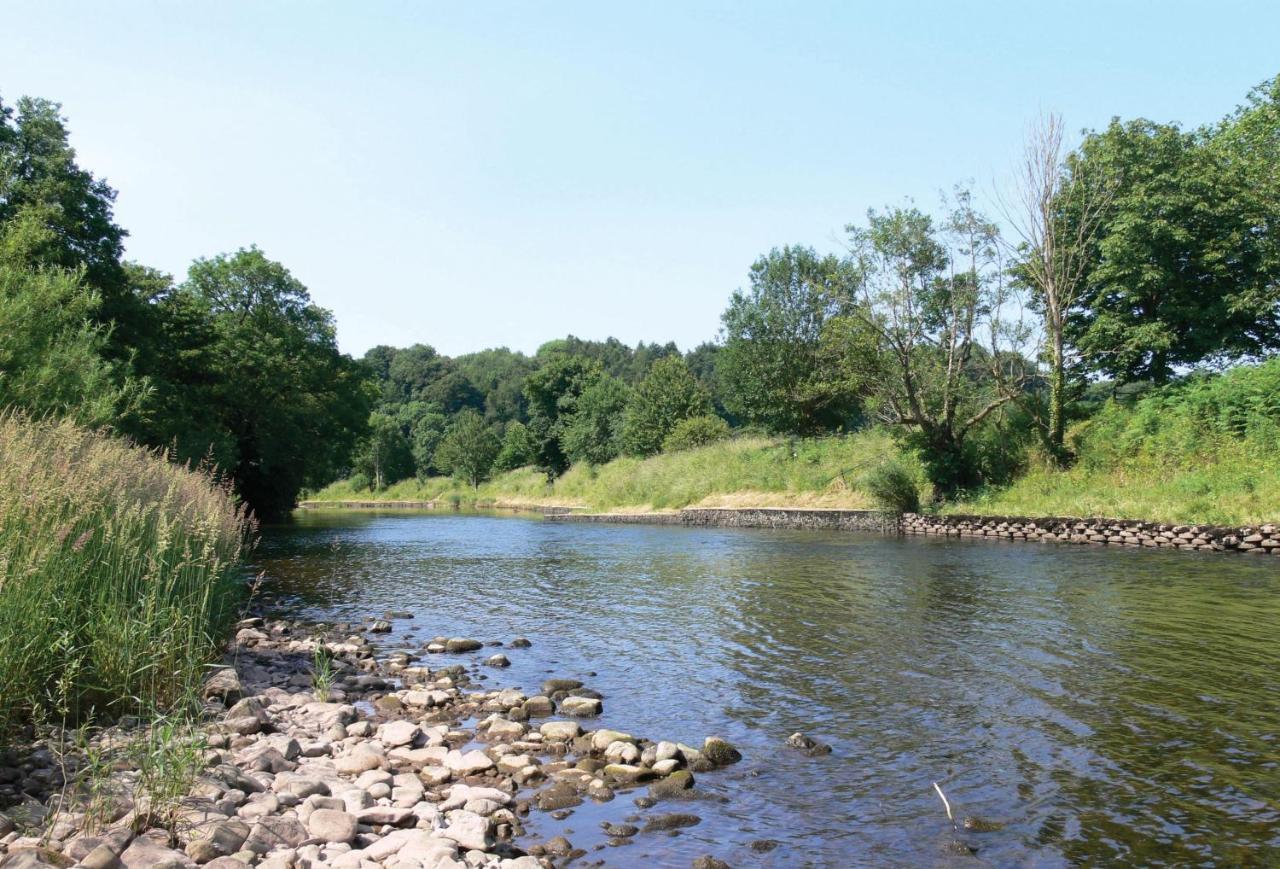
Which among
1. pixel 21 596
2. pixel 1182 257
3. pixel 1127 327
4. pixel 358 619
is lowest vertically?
pixel 358 619

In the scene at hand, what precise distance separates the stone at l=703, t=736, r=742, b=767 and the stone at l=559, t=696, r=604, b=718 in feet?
6.18

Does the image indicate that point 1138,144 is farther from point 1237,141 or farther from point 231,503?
point 231,503

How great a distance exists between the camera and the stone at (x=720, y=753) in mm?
8000

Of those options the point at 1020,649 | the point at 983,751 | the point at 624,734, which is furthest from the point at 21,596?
the point at 1020,649

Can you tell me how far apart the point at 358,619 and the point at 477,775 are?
32.3ft

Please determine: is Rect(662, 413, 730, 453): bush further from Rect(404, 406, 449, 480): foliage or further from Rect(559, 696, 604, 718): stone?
Rect(404, 406, 449, 480): foliage

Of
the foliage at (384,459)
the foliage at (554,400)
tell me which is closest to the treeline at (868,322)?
the foliage at (554,400)

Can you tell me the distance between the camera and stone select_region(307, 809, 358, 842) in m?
5.79

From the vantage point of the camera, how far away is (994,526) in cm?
3102

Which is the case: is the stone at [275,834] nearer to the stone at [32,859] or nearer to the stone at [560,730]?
the stone at [32,859]

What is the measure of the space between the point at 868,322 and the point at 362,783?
32684mm

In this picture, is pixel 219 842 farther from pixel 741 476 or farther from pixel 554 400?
pixel 554 400

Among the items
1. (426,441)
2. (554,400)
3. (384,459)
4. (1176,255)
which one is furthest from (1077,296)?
(426,441)

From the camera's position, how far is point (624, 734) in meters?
8.45
